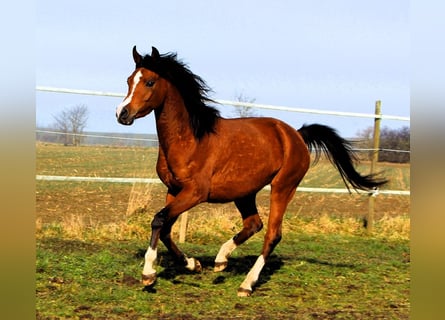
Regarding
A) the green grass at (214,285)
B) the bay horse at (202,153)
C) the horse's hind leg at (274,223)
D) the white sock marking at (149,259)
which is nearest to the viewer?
the green grass at (214,285)

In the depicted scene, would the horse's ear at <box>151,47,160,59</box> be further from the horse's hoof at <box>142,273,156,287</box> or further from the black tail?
the black tail

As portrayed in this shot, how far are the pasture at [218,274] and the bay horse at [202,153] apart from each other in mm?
289

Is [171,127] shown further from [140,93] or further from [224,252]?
[224,252]

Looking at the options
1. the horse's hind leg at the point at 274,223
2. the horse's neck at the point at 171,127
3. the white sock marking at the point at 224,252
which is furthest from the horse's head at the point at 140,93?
the white sock marking at the point at 224,252

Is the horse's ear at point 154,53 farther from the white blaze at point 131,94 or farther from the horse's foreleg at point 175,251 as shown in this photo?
the horse's foreleg at point 175,251

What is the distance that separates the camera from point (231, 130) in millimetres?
5227

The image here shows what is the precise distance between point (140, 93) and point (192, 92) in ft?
2.27

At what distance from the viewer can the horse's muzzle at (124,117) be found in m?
4.26

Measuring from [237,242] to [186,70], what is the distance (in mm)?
1843

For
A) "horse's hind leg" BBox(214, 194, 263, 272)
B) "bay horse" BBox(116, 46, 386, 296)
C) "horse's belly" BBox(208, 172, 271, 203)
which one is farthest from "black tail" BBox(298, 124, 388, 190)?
"horse's belly" BBox(208, 172, 271, 203)
